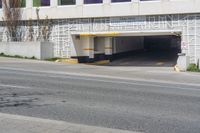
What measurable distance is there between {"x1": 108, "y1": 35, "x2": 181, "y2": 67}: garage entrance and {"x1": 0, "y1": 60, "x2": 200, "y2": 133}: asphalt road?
1725 cm

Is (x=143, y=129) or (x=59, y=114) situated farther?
(x=59, y=114)

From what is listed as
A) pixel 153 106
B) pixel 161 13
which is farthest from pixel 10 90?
pixel 161 13

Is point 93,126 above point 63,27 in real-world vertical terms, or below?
below

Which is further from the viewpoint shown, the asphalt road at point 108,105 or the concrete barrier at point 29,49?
the concrete barrier at point 29,49

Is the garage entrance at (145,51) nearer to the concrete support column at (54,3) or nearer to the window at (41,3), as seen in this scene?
the concrete support column at (54,3)

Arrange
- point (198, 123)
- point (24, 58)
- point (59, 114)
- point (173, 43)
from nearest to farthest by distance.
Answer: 1. point (198, 123)
2. point (59, 114)
3. point (24, 58)
4. point (173, 43)

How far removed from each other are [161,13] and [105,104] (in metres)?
17.2

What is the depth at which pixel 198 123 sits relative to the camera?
349 inches

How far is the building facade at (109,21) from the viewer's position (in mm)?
26547

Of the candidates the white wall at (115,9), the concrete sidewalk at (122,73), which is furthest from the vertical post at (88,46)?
the concrete sidewalk at (122,73)

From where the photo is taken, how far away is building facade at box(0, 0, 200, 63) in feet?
87.1

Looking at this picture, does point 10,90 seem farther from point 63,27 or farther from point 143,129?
point 63,27

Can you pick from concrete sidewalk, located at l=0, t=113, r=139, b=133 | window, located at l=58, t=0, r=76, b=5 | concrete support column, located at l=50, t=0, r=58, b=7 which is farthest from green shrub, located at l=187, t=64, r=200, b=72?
concrete sidewalk, located at l=0, t=113, r=139, b=133

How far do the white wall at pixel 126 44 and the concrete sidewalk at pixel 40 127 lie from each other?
27.2 metres
